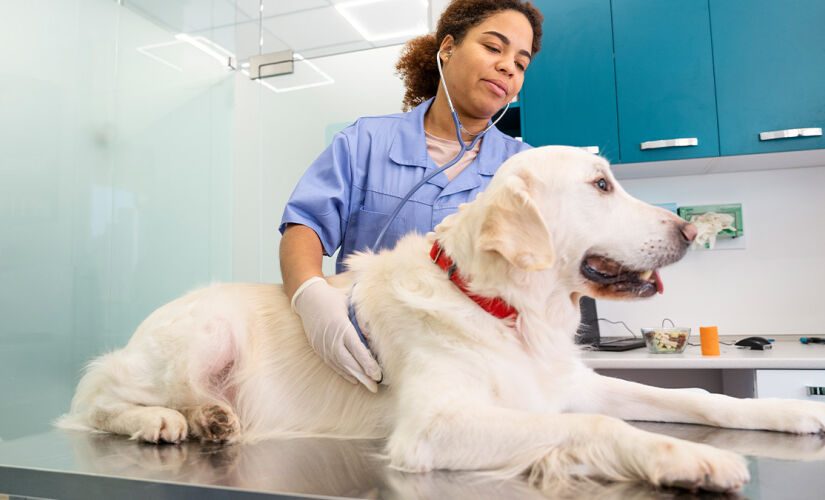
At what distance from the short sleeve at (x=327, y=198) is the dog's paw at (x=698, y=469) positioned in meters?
0.95

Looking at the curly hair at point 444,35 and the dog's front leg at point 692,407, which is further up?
the curly hair at point 444,35

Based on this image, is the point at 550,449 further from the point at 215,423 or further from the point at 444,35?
the point at 444,35

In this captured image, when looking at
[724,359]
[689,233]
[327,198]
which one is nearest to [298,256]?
[327,198]

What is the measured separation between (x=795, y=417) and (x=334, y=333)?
73cm

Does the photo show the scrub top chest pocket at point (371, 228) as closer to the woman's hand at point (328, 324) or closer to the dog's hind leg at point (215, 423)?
the woman's hand at point (328, 324)

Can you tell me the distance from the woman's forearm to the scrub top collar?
36 centimetres

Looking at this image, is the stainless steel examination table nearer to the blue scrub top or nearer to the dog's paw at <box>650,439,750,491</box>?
the dog's paw at <box>650,439,750,491</box>

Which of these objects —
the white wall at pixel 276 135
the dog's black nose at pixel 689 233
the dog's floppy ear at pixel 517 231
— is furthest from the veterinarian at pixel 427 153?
the white wall at pixel 276 135

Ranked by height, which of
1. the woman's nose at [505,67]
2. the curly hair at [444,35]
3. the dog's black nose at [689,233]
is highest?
the curly hair at [444,35]

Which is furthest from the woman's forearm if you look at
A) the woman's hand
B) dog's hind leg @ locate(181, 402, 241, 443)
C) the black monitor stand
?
the black monitor stand

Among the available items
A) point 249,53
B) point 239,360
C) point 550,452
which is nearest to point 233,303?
point 239,360

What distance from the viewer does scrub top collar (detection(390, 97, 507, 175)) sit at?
1484 mm

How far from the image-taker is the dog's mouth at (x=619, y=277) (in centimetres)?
85

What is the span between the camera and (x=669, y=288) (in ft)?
9.07
